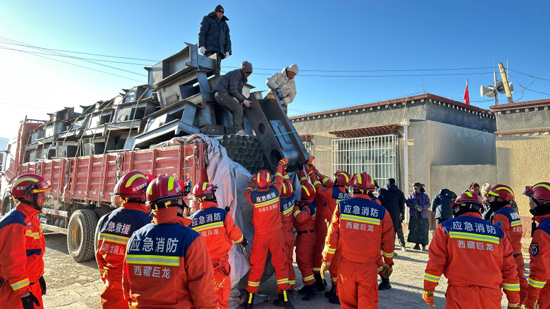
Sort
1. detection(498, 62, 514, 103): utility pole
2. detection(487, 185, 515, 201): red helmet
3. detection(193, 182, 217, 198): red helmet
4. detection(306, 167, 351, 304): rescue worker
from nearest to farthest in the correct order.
Answer: detection(193, 182, 217, 198): red helmet < detection(487, 185, 515, 201): red helmet < detection(306, 167, 351, 304): rescue worker < detection(498, 62, 514, 103): utility pole

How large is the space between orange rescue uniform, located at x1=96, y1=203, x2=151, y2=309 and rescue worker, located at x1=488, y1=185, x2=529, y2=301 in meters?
3.90

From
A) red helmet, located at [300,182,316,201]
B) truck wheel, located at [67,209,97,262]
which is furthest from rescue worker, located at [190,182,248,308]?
truck wheel, located at [67,209,97,262]

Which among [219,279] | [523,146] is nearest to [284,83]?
[219,279]

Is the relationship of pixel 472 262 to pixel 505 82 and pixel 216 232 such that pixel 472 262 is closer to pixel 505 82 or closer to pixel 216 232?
pixel 216 232

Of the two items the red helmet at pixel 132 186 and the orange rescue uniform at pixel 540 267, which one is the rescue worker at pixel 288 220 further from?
the orange rescue uniform at pixel 540 267

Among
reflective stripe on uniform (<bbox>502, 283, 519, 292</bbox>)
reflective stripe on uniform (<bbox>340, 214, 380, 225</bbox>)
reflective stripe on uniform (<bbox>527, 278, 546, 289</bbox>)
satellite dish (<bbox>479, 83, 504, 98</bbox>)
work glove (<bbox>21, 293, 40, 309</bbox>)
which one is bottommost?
work glove (<bbox>21, 293, 40, 309</bbox>)

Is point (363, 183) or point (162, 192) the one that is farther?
point (363, 183)

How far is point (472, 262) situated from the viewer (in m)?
2.79

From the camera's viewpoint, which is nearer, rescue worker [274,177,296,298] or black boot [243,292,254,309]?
black boot [243,292,254,309]

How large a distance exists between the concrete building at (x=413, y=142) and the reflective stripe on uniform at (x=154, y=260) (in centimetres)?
953

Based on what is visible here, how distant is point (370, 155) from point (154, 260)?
402 inches

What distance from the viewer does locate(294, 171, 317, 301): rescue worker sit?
501 cm

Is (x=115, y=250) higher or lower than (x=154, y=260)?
lower

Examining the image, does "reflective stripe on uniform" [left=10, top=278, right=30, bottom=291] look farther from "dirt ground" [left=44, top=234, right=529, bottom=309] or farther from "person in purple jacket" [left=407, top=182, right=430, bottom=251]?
"person in purple jacket" [left=407, top=182, right=430, bottom=251]
